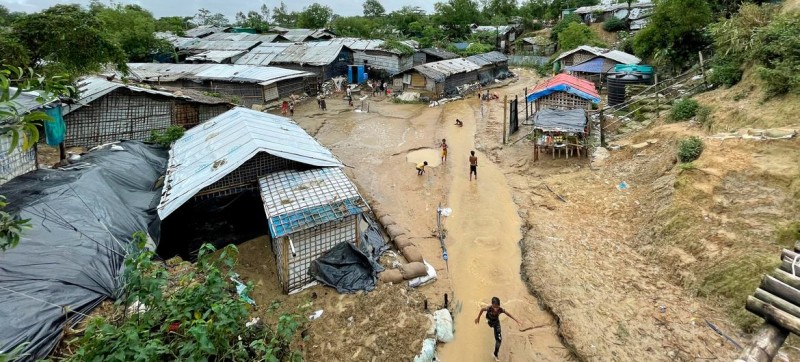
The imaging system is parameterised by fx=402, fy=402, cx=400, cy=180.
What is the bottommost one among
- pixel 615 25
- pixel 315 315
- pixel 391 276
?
pixel 315 315

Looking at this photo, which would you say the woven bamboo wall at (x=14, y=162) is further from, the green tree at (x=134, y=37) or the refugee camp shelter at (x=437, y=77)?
the green tree at (x=134, y=37)

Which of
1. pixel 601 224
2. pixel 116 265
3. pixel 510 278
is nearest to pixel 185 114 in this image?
pixel 116 265

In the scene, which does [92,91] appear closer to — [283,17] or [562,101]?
[562,101]

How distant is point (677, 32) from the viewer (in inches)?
925

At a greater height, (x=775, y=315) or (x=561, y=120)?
(x=561, y=120)

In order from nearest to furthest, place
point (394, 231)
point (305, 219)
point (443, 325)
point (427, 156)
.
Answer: point (443, 325) → point (305, 219) → point (394, 231) → point (427, 156)

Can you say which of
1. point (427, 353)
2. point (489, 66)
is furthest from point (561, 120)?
point (489, 66)

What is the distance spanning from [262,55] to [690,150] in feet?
125

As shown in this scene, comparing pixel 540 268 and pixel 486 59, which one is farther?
pixel 486 59

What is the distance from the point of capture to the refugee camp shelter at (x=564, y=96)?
21.7 m

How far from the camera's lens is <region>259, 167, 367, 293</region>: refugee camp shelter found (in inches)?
388

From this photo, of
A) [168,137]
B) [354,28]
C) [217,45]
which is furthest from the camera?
[354,28]

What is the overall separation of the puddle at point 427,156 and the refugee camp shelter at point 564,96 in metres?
6.53

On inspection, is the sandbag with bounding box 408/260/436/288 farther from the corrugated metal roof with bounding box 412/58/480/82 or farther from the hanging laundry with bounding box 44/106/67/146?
the corrugated metal roof with bounding box 412/58/480/82
